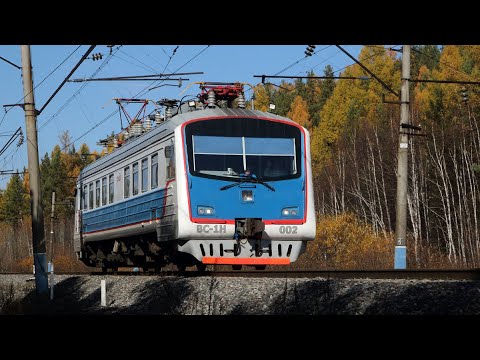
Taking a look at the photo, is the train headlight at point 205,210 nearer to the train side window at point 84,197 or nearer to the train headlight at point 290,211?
the train headlight at point 290,211

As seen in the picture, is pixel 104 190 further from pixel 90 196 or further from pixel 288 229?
pixel 288 229

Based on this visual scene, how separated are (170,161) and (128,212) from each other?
3.30 m

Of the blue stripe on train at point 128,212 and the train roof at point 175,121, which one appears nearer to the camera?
the train roof at point 175,121

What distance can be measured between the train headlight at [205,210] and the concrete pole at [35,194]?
481 cm

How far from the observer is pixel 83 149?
360 feet

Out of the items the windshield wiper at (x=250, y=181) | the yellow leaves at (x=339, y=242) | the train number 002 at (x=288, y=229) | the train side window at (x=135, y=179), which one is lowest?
the yellow leaves at (x=339, y=242)

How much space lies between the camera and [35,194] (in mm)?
18984

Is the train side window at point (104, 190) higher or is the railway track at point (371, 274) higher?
the train side window at point (104, 190)

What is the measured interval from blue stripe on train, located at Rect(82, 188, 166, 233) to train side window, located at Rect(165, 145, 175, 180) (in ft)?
1.36

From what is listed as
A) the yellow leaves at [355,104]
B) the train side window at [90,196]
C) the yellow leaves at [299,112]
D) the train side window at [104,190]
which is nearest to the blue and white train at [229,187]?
the train side window at [104,190]

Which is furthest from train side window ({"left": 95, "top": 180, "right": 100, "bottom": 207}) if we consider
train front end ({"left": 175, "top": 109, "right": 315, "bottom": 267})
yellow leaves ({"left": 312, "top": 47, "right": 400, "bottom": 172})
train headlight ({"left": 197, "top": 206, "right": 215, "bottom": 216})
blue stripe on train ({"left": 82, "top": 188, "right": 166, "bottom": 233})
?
yellow leaves ({"left": 312, "top": 47, "right": 400, "bottom": 172})

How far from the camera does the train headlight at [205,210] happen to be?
15.1 meters

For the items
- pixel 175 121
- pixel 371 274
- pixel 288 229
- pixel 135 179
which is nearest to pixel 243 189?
pixel 288 229
